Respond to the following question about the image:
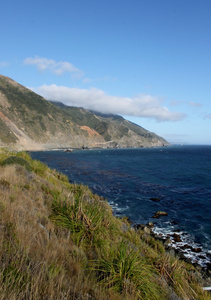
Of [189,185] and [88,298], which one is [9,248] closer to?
[88,298]

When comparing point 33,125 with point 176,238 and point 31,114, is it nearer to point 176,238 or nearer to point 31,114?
point 31,114

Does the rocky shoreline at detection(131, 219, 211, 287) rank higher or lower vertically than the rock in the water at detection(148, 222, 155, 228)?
lower

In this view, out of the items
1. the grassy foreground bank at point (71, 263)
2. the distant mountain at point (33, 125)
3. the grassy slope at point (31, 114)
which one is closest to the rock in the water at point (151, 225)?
the grassy foreground bank at point (71, 263)

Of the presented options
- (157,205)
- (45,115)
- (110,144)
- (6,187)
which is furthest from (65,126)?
(6,187)

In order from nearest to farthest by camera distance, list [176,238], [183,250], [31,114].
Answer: [183,250] < [176,238] < [31,114]

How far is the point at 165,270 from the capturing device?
5148 millimetres

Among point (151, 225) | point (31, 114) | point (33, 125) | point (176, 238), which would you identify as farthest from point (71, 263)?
point (31, 114)

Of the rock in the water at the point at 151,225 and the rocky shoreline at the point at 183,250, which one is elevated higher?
the rock in the water at the point at 151,225

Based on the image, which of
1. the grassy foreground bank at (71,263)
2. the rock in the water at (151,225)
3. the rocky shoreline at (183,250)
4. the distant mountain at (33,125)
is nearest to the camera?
the grassy foreground bank at (71,263)

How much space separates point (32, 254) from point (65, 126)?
137518 millimetres

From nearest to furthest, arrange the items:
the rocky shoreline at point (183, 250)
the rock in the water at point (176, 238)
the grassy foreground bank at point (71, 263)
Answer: the grassy foreground bank at point (71, 263)
the rocky shoreline at point (183, 250)
the rock in the water at point (176, 238)

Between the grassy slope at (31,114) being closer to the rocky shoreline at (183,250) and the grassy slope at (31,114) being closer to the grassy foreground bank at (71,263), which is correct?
the rocky shoreline at (183,250)

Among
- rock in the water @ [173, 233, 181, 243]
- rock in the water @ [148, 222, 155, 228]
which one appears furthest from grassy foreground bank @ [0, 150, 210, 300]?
rock in the water @ [148, 222, 155, 228]

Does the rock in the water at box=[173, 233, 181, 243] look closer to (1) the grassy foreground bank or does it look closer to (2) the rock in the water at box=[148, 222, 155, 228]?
(2) the rock in the water at box=[148, 222, 155, 228]
